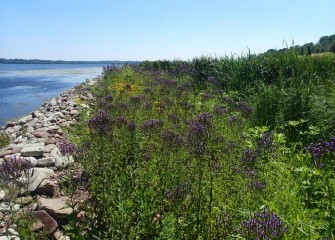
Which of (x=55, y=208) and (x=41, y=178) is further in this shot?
(x=41, y=178)

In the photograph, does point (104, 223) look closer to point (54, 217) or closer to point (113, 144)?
point (54, 217)

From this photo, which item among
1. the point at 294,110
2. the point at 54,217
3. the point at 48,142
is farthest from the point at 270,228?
the point at 294,110

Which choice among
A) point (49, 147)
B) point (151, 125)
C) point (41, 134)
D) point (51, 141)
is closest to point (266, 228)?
point (151, 125)

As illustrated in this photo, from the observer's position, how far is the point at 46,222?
411 centimetres

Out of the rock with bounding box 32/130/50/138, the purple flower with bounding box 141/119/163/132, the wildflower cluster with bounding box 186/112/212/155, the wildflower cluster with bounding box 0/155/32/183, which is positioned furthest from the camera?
the rock with bounding box 32/130/50/138

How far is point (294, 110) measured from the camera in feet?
29.6

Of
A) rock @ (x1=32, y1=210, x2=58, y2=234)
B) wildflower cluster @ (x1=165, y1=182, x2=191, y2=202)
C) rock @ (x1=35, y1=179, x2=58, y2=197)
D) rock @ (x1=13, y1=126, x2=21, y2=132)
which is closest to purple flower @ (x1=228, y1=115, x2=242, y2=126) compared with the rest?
wildflower cluster @ (x1=165, y1=182, x2=191, y2=202)

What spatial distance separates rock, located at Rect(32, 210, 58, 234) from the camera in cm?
404

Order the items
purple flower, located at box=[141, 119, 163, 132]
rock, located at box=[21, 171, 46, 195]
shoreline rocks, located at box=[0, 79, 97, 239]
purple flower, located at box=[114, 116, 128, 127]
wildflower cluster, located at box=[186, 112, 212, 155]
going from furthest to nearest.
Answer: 1. purple flower, located at box=[114, 116, 128, 127]
2. purple flower, located at box=[141, 119, 163, 132]
3. rock, located at box=[21, 171, 46, 195]
4. wildflower cluster, located at box=[186, 112, 212, 155]
5. shoreline rocks, located at box=[0, 79, 97, 239]

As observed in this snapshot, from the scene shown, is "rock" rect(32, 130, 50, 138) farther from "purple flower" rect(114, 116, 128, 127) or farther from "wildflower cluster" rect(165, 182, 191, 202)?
"wildflower cluster" rect(165, 182, 191, 202)

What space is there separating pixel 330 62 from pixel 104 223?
10.8m

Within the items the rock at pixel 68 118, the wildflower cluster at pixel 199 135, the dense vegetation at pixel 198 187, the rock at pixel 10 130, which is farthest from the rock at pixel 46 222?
the rock at pixel 10 130

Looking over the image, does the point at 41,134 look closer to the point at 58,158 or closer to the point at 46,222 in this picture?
the point at 58,158

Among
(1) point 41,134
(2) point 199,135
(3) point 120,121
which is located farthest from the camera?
(1) point 41,134
